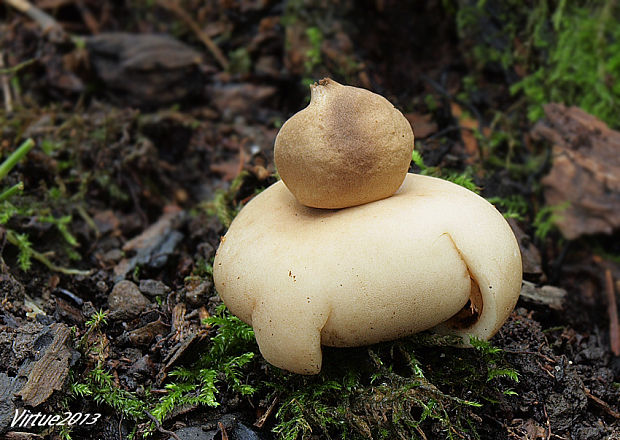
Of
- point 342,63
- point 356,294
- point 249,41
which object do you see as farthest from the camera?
point 249,41

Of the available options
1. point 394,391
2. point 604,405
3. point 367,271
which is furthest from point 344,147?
point 604,405

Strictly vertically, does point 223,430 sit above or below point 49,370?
below

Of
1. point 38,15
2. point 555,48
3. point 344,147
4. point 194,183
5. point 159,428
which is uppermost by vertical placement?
point 344,147

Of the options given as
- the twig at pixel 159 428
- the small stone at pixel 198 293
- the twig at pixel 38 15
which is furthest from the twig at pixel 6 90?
the twig at pixel 159 428

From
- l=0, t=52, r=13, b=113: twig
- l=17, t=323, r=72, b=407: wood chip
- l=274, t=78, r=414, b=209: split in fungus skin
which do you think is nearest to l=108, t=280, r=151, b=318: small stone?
l=17, t=323, r=72, b=407: wood chip

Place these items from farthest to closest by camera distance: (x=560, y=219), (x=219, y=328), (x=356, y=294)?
(x=560, y=219), (x=219, y=328), (x=356, y=294)

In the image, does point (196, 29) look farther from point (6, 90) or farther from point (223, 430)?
point (223, 430)

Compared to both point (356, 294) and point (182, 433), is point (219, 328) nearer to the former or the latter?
point (182, 433)

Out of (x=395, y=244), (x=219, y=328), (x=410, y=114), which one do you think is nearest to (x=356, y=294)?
(x=395, y=244)
